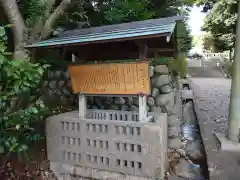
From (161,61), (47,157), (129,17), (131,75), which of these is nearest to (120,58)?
(131,75)

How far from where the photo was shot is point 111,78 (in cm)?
402

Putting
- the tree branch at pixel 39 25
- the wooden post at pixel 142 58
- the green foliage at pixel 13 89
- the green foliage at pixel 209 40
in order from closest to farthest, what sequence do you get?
the green foliage at pixel 13 89 < the wooden post at pixel 142 58 < the tree branch at pixel 39 25 < the green foliage at pixel 209 40

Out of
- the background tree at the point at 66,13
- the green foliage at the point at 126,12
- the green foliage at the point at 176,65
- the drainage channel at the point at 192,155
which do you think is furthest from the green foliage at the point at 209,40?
the green foliage at the point at 126,12

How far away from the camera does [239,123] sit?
5.07 meters

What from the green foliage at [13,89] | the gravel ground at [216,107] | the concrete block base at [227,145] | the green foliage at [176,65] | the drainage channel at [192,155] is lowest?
the drainage channel at [192,155]

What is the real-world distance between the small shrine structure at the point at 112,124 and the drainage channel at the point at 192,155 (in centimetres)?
84

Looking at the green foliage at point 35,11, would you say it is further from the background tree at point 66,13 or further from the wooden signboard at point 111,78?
the wooden signboard at point 111,78

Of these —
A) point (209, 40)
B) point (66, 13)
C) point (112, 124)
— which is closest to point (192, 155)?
point (112, 124)

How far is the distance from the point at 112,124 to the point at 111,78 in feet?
2.78

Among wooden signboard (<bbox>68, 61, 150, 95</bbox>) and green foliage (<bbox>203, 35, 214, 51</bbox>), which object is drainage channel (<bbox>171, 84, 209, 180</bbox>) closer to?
wooden signboard (<bbox>68, 61, 150, 95</bbox>)

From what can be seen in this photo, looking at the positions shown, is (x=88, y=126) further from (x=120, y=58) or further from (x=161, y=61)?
(x=161, y=61)

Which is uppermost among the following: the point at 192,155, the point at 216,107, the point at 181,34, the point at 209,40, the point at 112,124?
the point at 209,40

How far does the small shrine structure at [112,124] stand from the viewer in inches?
141

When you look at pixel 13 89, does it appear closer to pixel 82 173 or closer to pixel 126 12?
pixel 82 173
